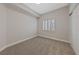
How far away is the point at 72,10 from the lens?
156cm

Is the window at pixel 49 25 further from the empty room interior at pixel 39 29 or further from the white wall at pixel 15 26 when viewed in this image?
the white wall at pixel 15 26

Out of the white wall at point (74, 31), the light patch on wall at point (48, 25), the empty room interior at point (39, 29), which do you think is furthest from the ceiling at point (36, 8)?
the white wall at point (74, 31)

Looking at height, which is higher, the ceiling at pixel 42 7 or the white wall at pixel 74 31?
the ceiling at pixel 42 7

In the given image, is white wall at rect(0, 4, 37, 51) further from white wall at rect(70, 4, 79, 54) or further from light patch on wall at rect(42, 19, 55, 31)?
white wall at rect(70, 4, 79, 54)

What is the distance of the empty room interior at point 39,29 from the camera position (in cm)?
155

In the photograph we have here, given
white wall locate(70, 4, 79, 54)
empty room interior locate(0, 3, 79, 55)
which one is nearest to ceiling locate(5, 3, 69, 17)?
empty room interior locate(0, 3, 79, 55)

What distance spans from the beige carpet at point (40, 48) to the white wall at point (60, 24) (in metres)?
0.09

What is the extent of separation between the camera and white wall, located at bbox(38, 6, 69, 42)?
Result: 5.26ft

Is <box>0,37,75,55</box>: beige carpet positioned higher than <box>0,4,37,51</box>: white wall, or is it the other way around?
<box>0,4,37,51</box>: white wall

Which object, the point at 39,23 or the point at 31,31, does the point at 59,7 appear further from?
the point at 31,31

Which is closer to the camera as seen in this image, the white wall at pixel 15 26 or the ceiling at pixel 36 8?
the ceiling at pixel 36 8

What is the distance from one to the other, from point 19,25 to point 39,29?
310mm

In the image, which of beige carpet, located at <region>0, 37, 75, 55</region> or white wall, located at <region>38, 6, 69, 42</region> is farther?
white wall, located at <region>38, 6, 69, 42</region>
